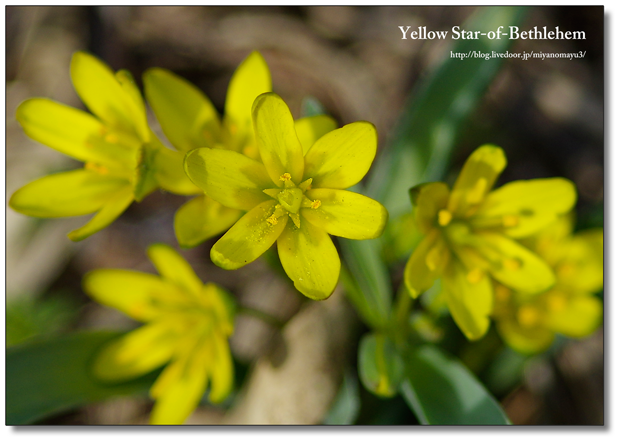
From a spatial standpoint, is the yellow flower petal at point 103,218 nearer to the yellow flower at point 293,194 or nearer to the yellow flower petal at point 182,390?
the yellow flower at point 293,194

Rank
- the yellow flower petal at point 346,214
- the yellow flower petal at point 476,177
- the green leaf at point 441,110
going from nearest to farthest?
1. the yellow flower petal at point 346,214
2. the yellow flower petal at point 476,177
3. the green leaf at point 441,110

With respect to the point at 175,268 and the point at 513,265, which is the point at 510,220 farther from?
the point at 175,268

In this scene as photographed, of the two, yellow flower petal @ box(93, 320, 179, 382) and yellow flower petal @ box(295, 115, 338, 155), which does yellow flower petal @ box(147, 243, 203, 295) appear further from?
yellow flower petal @ box(295, 115, 338, 155)

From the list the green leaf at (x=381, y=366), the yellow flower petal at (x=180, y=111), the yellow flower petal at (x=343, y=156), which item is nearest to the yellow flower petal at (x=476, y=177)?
the yellow flower petal at (x=343, y=156)

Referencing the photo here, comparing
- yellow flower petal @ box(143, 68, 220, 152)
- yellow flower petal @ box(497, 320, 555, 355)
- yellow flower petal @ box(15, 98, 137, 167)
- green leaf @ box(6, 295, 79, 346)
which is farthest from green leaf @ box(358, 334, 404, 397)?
green leaf @ box(6, 295, 79, 346)

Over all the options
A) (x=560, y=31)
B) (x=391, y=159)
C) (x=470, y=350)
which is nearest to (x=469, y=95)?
(x=391, y=159)
